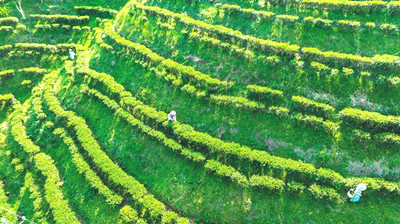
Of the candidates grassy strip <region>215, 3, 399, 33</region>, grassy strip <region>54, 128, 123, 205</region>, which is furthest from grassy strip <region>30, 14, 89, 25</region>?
grassy strip <region>215, 3, 399, 33</region>

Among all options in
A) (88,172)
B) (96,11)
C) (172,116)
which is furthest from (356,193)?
(96,11)

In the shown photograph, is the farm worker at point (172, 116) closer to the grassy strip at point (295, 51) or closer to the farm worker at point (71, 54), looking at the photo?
the grassy strip at point (295, 51)

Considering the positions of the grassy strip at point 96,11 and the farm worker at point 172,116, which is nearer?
the farm worker at point 172,116

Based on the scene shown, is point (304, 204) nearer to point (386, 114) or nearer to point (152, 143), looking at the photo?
point (386, 114)

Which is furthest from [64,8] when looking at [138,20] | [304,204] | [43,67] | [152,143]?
[304,204]

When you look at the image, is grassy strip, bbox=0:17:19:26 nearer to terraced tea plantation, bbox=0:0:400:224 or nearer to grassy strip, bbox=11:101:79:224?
terraced tea plantation, bbox=0:0:400:224

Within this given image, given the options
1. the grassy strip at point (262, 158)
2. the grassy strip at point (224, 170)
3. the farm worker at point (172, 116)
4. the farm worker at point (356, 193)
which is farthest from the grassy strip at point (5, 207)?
the farm worker at point (356, 193)
